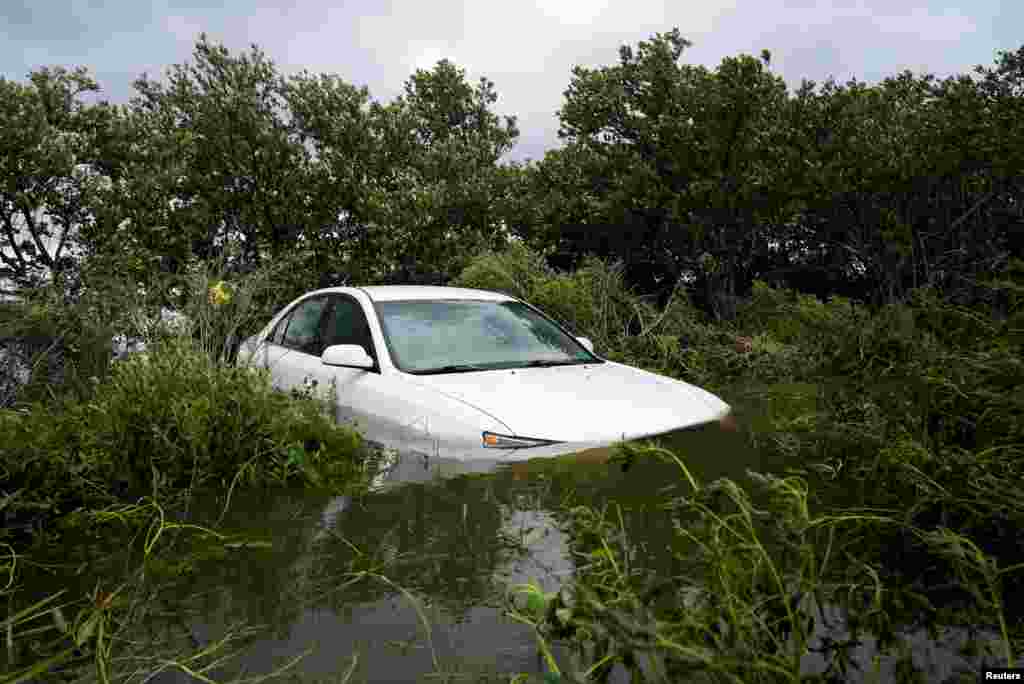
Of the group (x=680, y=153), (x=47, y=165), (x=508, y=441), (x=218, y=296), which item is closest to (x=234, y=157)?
(x=47, y=165)

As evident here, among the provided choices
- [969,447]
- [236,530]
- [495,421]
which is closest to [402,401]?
[495,421]

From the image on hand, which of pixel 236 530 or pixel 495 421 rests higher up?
pixel 495 421

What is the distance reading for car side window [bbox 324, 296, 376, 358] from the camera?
5543 mm

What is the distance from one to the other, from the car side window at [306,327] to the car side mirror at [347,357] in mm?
1044

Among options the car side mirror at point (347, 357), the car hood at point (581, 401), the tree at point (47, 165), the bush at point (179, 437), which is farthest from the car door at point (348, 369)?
the tree at point (47, 165)

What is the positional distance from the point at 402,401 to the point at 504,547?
166cm

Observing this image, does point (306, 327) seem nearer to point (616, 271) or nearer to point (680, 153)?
point (616, 271)

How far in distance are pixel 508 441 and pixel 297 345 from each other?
2.96 metres

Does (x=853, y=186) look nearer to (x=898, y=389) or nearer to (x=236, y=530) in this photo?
(x=898, y=389)

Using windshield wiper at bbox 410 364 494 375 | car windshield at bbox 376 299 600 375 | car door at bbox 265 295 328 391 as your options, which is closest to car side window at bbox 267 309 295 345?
car door at bbox 265 295 328 391

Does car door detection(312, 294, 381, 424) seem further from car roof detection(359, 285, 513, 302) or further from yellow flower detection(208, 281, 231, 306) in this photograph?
yellow flower detection(208, 281, 231, 306)

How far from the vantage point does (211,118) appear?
2264 cm

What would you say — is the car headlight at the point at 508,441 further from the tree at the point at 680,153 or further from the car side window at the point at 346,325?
the tree at the point at 680,153

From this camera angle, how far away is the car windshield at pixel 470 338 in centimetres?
511
